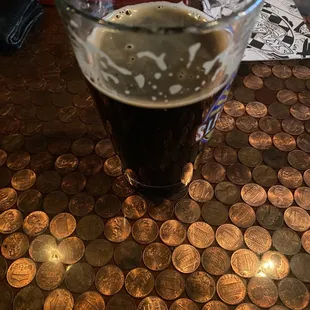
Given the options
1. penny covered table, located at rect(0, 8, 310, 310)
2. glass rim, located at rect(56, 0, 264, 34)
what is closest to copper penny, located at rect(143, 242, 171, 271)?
penny covered table, located at rect(0, 8, 310, 310)

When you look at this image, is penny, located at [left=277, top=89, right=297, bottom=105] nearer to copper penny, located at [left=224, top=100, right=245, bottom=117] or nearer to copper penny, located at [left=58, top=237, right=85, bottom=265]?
copper penny, located at [left=224, top=100, right=245, bottom=117]

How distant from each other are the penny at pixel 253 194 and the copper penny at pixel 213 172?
0.13 ft

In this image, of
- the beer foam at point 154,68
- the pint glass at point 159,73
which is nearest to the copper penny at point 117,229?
the pint glass at point 159,73

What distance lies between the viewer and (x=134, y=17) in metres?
0.57

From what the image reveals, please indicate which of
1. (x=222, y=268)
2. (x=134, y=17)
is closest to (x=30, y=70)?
(x=134, y=17)

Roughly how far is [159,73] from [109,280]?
0.94 ft

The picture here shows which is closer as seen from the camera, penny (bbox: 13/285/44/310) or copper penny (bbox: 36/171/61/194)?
penny (bbox: 13/285/44/310)

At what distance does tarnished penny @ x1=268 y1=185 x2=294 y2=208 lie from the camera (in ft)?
1.94

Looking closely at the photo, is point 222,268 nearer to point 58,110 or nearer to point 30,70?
point 58,110

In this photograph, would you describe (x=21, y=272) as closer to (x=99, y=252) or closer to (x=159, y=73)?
(x=99, y=252)

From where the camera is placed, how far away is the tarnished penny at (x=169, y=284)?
51 centimetres

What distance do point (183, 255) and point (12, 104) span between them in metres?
0.43

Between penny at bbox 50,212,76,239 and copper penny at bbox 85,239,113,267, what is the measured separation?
40 millimetres

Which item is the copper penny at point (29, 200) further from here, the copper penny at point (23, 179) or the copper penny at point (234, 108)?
the copper penny at point (234, 108)
